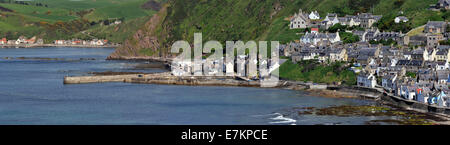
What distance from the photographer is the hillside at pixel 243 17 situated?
124688mm

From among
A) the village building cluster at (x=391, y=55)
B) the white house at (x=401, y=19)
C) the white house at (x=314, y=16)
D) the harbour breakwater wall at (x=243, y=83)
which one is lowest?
the harbour breakwater wall at (x=243, y=83)

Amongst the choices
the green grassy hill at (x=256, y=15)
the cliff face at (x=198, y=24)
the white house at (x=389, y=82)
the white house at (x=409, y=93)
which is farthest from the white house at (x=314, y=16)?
the white house at (x=409, y=93)

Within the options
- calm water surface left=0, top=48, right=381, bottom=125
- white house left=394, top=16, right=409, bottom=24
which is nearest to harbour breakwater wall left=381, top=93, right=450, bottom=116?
calm water surface left=0, top=48, right=381, bottom=125

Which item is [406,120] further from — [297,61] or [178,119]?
[297,61]

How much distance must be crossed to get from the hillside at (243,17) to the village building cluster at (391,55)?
5100 mm

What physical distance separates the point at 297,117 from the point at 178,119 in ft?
37.8

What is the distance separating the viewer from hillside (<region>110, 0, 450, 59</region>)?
409 feet

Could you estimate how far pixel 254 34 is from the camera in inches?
6122

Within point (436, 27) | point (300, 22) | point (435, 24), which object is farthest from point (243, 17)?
point (436, 27)

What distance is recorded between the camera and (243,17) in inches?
6772

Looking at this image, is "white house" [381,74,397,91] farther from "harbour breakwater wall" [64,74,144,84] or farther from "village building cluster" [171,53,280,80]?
"harbour breakwater wall" [64,74,144,84]

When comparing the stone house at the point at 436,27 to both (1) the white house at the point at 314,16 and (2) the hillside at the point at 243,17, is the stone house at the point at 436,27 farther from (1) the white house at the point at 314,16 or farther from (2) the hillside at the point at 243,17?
(1) the white house at the point at 314,16

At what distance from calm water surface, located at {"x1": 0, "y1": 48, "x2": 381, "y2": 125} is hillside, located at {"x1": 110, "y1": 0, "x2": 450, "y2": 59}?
1525 inches
